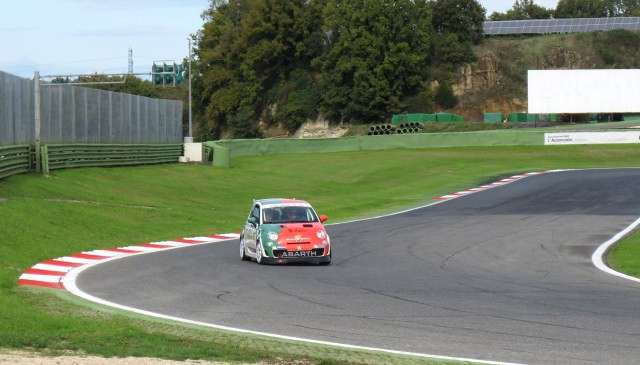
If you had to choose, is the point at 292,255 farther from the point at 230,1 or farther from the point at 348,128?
the point at 230,1

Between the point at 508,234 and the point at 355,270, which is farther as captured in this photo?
the point at 508,234

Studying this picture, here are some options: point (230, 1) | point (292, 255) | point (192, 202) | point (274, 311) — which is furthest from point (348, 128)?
point (274, 311)

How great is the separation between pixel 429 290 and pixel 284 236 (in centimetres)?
591

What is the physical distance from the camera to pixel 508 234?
94.5 feet

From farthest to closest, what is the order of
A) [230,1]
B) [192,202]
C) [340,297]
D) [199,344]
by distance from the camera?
1. [230,1]
2. [192,202]
3. [340,297]
4. [199,344]

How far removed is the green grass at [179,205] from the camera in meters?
11.4

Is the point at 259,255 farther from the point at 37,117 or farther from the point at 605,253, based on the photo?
the point at 37,117

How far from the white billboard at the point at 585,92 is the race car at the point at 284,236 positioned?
67381 mm

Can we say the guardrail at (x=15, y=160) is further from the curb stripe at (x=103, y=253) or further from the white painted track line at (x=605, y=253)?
the white painted track line at (x=605, y=253)

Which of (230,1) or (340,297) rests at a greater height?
(230,1)

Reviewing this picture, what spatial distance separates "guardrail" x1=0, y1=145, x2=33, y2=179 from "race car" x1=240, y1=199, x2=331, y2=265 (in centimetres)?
1275

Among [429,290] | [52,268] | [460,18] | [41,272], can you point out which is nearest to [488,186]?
[52,268]

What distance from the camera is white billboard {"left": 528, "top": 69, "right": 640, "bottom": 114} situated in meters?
88.4

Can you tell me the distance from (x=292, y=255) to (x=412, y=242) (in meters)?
5.42
